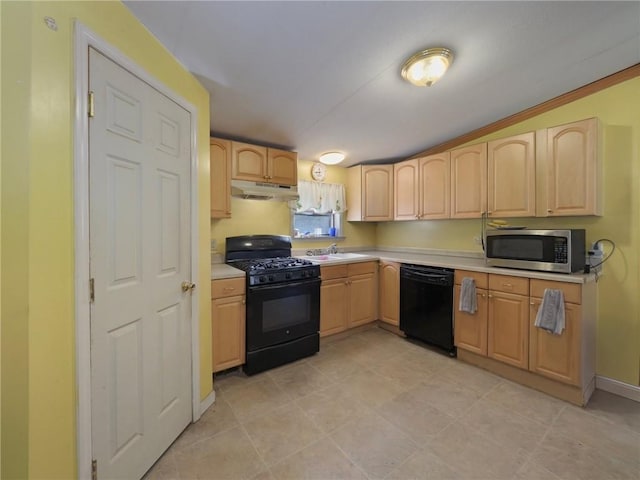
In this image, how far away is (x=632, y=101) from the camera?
6.65 ft

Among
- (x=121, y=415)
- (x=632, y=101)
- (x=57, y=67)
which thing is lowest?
(x=121, y=415)

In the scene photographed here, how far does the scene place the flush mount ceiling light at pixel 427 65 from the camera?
167 cm

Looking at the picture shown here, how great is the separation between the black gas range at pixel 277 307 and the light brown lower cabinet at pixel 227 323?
6cm

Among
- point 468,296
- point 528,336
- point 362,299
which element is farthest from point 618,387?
point 362,299

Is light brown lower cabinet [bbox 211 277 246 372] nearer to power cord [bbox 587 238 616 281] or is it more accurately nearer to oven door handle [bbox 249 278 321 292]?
oven door handle [bbox 249 278 321 292]

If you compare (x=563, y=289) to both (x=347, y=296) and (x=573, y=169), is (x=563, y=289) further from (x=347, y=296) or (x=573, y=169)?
(x=347, y=296)

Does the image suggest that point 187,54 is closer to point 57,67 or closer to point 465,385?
point 57,67

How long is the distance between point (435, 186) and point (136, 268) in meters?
3.07

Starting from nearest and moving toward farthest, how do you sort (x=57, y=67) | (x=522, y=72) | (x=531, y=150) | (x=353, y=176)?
(x=57, y=67) → (x=522, y=72) → (x=531, y=150) → (x=353, y=176)

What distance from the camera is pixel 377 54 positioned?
5.52ft

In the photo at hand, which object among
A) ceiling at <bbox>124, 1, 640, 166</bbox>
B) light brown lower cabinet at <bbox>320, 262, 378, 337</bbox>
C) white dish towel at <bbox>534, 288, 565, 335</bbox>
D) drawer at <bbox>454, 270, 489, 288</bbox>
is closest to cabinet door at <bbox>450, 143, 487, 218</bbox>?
ceiling at <bbox>124, 1, 640, 166</bbox>

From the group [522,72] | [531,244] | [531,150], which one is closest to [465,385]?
[531,244]

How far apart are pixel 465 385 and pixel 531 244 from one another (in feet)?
4.28

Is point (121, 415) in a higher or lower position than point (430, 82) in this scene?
lower
